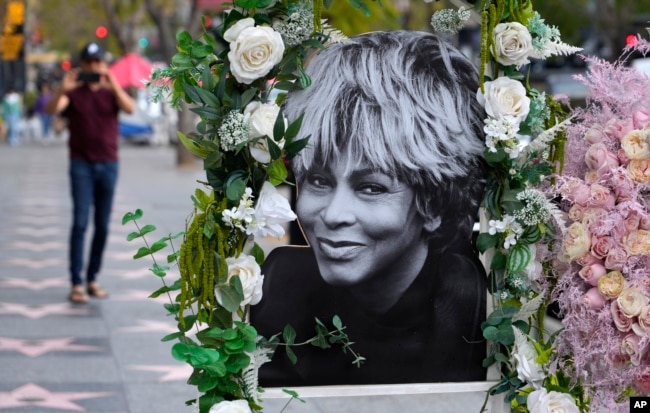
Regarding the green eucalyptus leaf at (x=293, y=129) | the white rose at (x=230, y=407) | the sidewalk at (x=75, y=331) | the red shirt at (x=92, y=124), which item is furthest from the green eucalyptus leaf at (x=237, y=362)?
the red shirt at (x=92, y=124)

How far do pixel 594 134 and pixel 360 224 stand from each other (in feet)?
2.85

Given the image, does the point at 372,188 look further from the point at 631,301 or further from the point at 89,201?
the point at 89,201

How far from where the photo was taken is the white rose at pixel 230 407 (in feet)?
12.5

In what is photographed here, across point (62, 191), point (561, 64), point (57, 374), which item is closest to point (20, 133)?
point (561, 64)

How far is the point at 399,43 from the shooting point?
4.05 meters

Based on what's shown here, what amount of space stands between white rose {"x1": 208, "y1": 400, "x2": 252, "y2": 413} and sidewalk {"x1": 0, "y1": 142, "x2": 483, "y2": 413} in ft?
3.18

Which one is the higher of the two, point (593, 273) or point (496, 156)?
point (496, 156)

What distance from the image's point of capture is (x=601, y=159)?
3.88m

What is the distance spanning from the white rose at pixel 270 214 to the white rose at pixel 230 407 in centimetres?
56

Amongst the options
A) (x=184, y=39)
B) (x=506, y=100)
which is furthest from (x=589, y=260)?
(x=184, y=39)

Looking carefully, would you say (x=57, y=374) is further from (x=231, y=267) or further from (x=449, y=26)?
(x=449, y=26)

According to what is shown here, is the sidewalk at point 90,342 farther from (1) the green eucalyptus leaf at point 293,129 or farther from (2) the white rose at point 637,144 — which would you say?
(1) the green eucalyptus leaf at point 293,129

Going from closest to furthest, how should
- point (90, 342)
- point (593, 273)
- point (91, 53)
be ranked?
point (593, 273) → point (90, 342) → point (91, 53)

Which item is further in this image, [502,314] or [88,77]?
[88,77]
